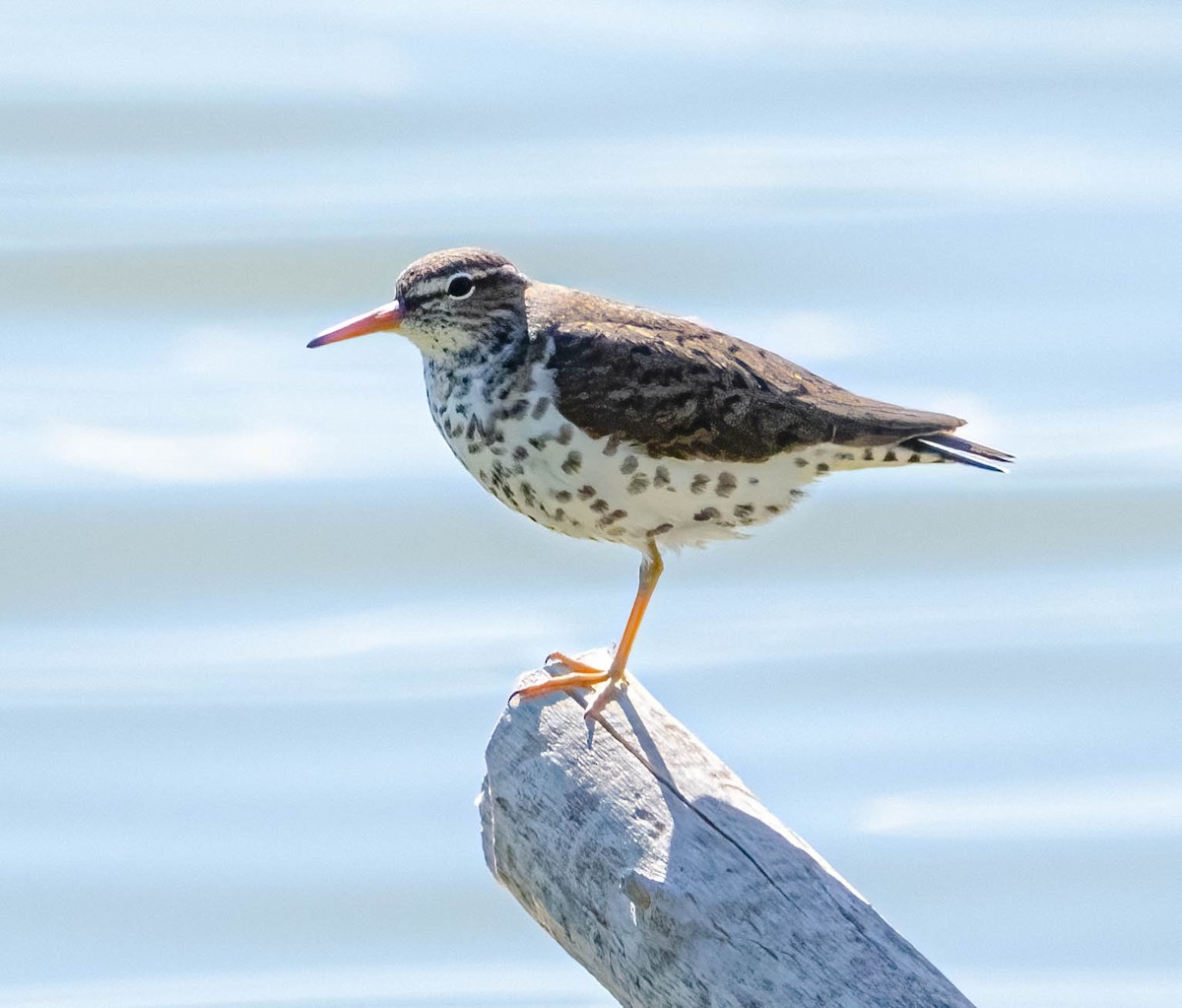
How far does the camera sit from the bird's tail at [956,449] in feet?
17.9

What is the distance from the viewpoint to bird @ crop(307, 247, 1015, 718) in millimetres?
5254

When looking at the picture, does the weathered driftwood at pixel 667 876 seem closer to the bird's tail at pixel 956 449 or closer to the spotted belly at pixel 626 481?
the spotted belly at pixel 626 481

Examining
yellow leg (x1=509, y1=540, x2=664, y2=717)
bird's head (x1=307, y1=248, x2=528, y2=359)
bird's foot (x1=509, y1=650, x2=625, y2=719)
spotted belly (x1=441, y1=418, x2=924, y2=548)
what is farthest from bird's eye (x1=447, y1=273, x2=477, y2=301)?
bird's foot (x1=509, y1=650, x2=625, y2=719)

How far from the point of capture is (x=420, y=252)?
10188 mm

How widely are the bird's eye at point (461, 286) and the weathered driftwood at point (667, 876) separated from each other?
127cm

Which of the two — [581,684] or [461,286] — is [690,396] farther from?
[581,684]

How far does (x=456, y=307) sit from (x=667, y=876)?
2008mm

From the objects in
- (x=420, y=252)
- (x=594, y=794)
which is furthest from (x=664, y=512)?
(x=420, y=252)

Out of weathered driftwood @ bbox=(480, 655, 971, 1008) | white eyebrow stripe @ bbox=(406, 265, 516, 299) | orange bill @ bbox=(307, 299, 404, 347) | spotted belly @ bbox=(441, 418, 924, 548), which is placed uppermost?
white eyebrow stripe @ bbox=(406, 265, 516, 299)

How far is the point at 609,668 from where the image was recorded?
5367 mm

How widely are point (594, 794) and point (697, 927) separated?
0.56m

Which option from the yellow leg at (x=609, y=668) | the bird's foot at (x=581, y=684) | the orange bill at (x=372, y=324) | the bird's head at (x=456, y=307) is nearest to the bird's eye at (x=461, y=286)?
the bird's head at (x=456, y=307)

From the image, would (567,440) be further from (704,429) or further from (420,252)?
(420,252)

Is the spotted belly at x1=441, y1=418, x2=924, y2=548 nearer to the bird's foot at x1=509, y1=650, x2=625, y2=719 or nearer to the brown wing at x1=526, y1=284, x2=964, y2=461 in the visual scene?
the brown wing at x1=526, y1=284, x2=964, y2=461
